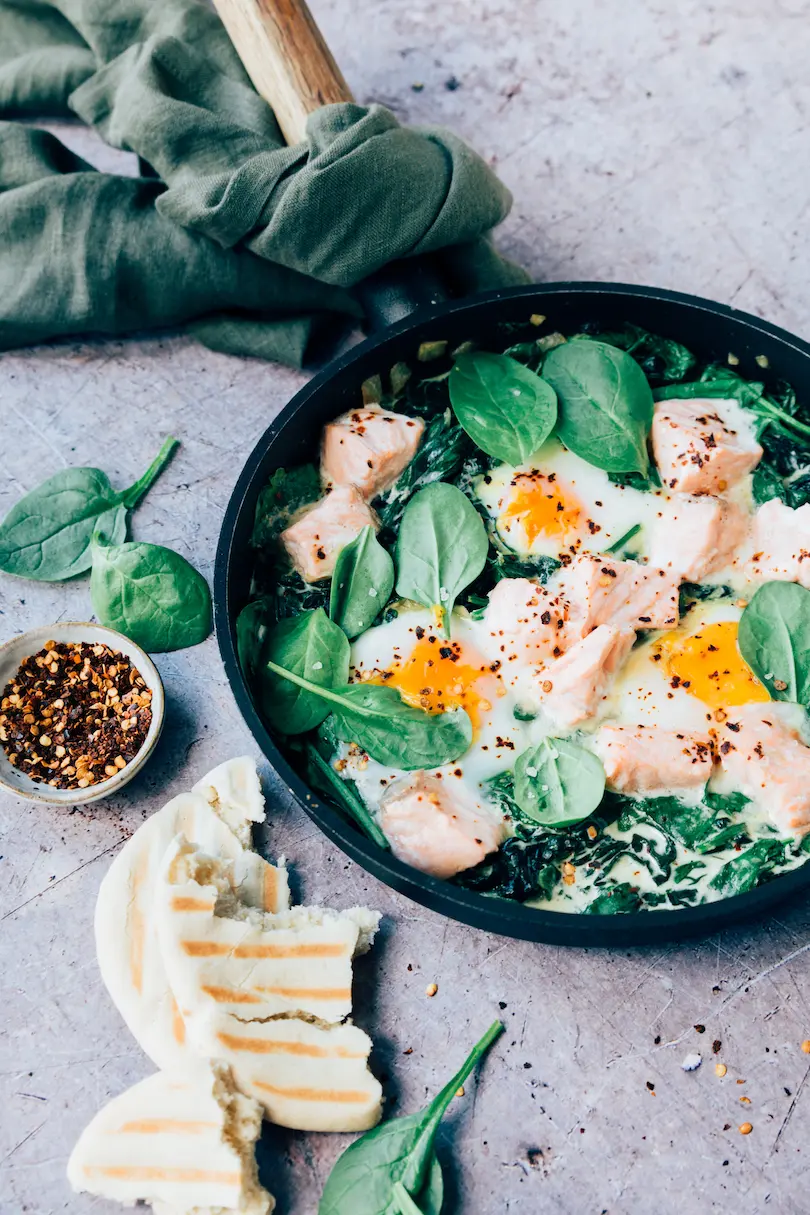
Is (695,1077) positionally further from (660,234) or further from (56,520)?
(660,234)

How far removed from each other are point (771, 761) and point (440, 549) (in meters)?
0.87

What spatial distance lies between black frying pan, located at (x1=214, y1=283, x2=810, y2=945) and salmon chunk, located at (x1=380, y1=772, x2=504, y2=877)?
0.33 feet

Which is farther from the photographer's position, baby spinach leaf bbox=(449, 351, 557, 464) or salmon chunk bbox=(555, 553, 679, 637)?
baby spinach leaf bbox=(449, 351, 557, 464)

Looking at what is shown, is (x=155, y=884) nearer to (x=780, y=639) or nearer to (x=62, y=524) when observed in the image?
(x=62, y=524)

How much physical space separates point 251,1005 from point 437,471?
134cm

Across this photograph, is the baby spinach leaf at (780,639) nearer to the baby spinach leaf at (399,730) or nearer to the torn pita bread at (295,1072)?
the baby spinach leaf at (399,730)

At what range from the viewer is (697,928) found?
2.16 metres

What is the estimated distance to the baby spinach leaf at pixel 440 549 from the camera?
2.54m

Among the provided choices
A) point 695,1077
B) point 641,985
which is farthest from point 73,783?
point 695,1077

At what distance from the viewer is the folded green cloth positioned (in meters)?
2.80

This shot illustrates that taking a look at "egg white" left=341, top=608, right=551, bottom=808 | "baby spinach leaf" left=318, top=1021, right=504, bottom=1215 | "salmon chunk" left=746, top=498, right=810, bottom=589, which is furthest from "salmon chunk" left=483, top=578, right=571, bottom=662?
"baby spinach leaf" left=318, top=1021, right=504, bottom=1215

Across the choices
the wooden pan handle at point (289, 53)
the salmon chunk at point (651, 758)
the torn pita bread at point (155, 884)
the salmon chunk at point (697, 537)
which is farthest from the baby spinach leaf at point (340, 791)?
the wooden pan handle at point (289, 53)

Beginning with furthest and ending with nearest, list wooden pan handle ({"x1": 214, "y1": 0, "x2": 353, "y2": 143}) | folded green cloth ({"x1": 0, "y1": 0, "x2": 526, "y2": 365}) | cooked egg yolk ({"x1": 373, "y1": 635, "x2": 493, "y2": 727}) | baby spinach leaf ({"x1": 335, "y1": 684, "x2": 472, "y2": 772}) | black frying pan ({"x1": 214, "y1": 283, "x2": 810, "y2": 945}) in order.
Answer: wooden pan handle ({"x1": 214, "y1": 0, "x2": 353, "y2": 143})
folded green cloth ({"x1": 0, "y1": 0, "x2": 526, "y2": 365})
cooked egg yolk ({"x1": 373, "y1": 635, "x2": 493, "y2": 727})
baby spinach leaf ({"x1": 335, "y1": 684, "x2": 472, "y2": 772})
black frying pan ({"x1": 214, "y1": 283, "x2": 810, "y2": 945})

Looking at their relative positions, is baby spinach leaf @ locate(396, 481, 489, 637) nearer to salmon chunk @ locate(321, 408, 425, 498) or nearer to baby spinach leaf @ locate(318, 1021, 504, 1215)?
salmon chunk @ locate(321, 408, 425, 498)
